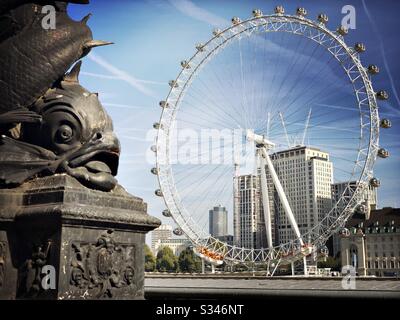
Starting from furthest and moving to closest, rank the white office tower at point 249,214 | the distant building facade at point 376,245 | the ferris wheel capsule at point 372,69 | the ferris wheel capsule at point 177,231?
the white office tower at point 249,214 → the distant building facade at point 376,245 → the ferris wheel capsule at point 177,231 → the ferris wheel capsule at point 372,69

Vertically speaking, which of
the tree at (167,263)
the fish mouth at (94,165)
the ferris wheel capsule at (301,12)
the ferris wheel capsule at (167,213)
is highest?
the ferris wheel capsule at (301,12)

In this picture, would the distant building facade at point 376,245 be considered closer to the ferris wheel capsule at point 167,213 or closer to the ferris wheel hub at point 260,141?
the ferris wheel hub at point 260,141

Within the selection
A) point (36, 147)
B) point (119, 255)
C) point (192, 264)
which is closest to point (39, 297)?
point (119, 255)

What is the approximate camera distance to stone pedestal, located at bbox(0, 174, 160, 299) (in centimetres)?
452

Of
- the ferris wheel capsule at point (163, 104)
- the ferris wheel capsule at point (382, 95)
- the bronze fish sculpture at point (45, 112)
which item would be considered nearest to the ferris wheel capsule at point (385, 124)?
the ferris wheel capsule at point (382, 95)

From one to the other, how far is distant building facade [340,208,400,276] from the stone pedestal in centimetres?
6617

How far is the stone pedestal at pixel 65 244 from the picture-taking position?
4.52 m

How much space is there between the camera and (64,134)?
5270 mm

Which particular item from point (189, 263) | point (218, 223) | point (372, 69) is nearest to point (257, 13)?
point (372, 69)

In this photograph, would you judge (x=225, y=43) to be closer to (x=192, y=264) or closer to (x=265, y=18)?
(x=265, y=18)

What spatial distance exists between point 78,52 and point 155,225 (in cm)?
227

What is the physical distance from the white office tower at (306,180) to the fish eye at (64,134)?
203 feet

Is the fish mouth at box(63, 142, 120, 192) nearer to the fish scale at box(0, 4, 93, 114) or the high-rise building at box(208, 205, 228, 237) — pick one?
the fish scale at box(0, 4, 93, 114)
